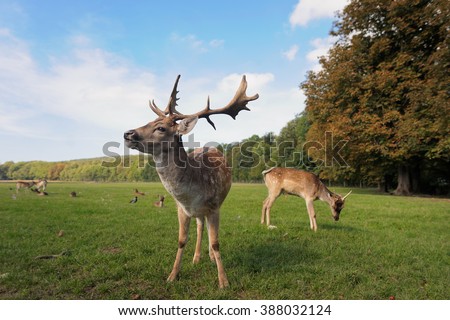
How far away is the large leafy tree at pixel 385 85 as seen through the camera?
21.5 metres

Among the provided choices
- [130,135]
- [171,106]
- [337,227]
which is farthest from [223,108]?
[337,227]

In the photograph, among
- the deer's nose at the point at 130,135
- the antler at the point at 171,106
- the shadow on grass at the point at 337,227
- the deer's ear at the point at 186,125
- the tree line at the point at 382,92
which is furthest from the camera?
the tree line at the point at 382,92

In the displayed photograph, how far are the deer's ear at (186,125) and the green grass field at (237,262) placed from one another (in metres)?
2.55

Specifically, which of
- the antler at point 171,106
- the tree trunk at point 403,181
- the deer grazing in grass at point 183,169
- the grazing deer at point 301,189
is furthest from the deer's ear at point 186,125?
the tree trunk at point 403,181

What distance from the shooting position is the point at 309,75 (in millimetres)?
29125

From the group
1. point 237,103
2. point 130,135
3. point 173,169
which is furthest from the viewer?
point 237,103

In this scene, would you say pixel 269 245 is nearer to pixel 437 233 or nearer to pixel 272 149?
pixel 437 233

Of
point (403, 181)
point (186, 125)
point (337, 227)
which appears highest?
point (186, 125)

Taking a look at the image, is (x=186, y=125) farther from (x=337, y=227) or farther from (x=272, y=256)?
(x=337, y=227)

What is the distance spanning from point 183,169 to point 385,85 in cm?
2331

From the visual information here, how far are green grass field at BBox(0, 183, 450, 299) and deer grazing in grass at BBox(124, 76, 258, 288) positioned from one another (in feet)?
2.13

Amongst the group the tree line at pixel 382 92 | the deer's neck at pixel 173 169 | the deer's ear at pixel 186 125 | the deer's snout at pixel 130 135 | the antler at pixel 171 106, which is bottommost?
the deer's neck at pixel 173 169

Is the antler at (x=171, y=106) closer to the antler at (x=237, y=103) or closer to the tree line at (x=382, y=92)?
the antler at (x=237, y=103)

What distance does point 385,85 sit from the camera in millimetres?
22859
